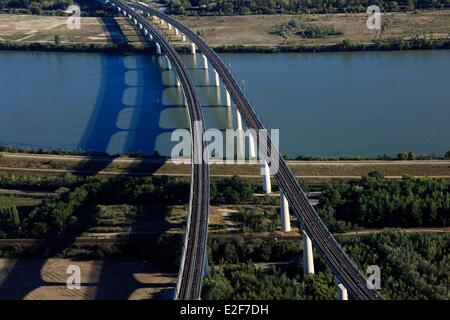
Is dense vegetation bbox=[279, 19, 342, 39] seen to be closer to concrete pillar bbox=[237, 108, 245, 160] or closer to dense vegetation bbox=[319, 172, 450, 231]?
concrete pillar bbox=[237, 108, 245, 160]

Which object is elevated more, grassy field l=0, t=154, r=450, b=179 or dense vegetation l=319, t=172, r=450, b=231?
grassy field l=0, t=154, r=450, b=179

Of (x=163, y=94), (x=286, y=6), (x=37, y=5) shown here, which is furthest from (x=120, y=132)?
(x=37, y=5)

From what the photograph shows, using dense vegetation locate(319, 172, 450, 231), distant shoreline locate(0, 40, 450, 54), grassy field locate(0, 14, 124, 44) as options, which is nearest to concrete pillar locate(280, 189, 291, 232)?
dense vegetation locate(319, 172, 450, 231)

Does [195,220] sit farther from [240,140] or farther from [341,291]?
[240,140]

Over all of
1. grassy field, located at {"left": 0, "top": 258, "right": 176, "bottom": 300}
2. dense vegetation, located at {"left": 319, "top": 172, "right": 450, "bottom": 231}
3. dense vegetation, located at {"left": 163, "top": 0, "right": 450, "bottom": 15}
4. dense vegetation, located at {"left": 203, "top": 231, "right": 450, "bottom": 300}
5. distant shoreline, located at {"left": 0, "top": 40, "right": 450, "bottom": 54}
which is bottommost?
grassy field, located at {"left": 0, "top": 258, "right": 176, "bottom": 300}
